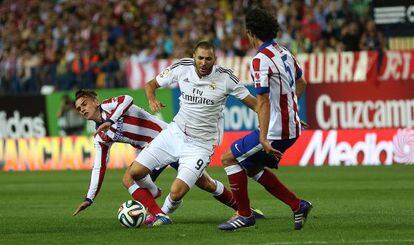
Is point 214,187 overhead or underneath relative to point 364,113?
overhead

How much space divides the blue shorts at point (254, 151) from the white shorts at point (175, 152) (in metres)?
0.76

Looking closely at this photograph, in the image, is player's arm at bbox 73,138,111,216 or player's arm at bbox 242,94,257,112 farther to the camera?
player's arm at bbox 73,138,111,216

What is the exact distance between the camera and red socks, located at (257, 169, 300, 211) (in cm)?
1120

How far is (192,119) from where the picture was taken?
39.2 feet

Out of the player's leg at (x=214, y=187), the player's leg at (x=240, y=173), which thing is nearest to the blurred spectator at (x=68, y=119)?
the player's leg at (x=214, y=187)

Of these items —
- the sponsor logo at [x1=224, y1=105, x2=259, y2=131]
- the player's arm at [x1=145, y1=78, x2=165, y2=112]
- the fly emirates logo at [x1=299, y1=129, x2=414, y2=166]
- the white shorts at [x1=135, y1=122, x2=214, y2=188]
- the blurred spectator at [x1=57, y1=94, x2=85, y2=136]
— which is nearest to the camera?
the player's arm at [x1=145, y1=78, x2=165, y2=112]

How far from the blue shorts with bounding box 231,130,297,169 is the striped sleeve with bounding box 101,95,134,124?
1993 millimetres

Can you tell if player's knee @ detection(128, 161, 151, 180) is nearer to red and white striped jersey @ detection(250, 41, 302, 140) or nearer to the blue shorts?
the blue shorts

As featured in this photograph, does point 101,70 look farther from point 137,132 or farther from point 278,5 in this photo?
point 137,132

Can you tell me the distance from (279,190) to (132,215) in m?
1.74

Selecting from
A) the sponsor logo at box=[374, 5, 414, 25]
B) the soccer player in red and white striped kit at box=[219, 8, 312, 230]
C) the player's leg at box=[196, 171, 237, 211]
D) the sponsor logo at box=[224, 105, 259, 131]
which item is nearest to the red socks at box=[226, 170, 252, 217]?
the soccer player in red and white striped kit at box=[219, 8, 312, 230]

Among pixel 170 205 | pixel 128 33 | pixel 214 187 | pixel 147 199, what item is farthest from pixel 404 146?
pixel 147 199

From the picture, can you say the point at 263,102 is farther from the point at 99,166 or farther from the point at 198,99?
the point at 99,166

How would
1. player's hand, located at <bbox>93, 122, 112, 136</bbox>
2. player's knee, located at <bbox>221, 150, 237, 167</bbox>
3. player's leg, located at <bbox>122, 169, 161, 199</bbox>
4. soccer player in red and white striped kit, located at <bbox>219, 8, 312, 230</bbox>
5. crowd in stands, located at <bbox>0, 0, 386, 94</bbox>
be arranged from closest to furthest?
soccer player in red and white striped kit, located at <bbox>219, 8, 312, 230</bbox> → player's knee, located at <bbox>221, 150, 237, 167</bbox> → player's hand, located at <bbox>93, 122, 112, 136</bbox> → player's leg, located at <bbox>122, 169, 161, 199</bbox> → crowd in stands, located at <bbox>0, 0, 386, 94</bbox>
